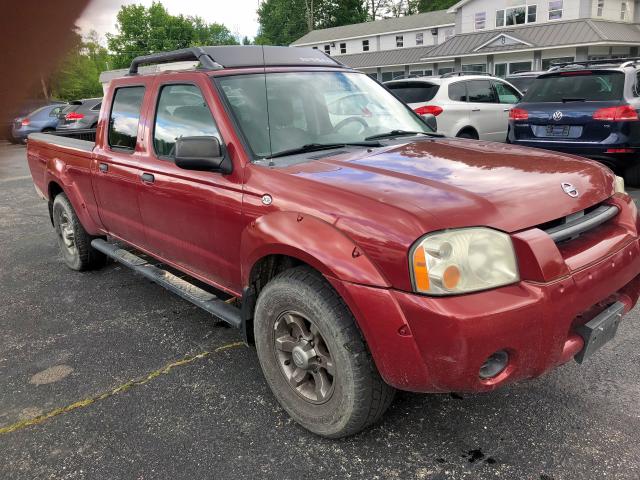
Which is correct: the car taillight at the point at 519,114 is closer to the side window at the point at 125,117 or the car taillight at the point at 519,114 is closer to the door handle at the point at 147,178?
the side window at the point at 125,117

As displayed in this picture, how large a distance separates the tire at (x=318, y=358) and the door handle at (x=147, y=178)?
1.36m

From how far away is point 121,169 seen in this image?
401 centimetres

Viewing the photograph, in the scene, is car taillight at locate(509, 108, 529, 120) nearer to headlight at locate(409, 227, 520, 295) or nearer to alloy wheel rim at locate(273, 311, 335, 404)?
headlight at locate(409, 227, 520, 295)

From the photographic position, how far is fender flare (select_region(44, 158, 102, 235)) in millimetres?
4762

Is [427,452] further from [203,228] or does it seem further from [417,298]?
[203,228]

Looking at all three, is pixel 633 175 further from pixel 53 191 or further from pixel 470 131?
pixel 53 191

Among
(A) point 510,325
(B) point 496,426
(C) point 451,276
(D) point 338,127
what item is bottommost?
(B) point 496,426

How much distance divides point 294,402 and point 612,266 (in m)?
1.68

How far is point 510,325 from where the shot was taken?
2127 mm

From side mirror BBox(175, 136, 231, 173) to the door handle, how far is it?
0.71 meters

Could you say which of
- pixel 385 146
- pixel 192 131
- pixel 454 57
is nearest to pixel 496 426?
pixel 385 146

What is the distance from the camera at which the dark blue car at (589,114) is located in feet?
22.0

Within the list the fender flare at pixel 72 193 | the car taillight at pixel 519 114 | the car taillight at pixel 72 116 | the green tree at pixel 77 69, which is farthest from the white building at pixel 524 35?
the green tree at pixel 77 69

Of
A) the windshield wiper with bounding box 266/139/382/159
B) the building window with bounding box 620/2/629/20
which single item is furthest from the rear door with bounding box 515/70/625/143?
the building window with bounding box 620/2/629/20
